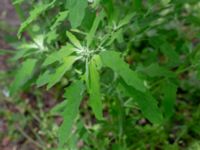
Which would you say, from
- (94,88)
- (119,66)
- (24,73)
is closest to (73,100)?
(94,88)

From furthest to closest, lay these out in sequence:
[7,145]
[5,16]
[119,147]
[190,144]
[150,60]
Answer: [5,16] < [7,145] < [190,144] < [150,60] < [119,147]

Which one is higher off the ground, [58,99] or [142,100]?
[142,100]

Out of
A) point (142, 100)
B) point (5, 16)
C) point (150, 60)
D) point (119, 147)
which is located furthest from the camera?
point (5, 16)

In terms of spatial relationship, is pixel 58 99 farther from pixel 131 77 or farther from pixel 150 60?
pixel 131 77

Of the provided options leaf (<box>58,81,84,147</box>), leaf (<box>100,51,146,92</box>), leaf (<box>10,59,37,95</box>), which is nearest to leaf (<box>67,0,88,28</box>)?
leaf (<box>100,51,146,92</box>)

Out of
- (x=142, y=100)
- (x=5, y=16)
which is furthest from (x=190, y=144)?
(x=5, y=16)

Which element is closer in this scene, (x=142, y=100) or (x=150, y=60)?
(x=142, y=100)

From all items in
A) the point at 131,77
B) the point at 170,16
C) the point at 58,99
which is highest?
the point at 131,77
